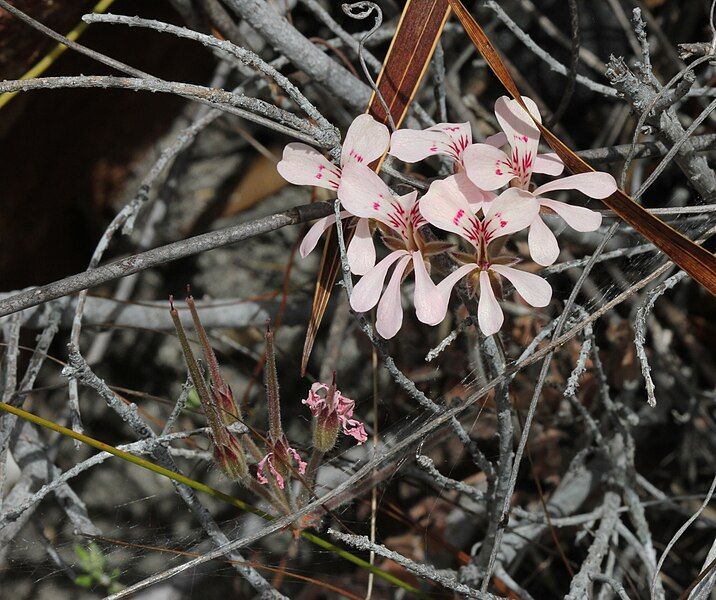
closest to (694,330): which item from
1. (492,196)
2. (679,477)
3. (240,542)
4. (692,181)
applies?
(679,477)

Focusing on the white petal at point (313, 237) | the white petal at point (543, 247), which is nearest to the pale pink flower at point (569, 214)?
the white petal at point (543, 247)

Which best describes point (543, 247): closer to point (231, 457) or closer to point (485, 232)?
point (485, 232)

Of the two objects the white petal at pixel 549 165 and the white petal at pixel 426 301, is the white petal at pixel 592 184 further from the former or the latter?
the white petal at pixel 426 301

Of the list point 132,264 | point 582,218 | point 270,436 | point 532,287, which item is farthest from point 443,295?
point 132,264

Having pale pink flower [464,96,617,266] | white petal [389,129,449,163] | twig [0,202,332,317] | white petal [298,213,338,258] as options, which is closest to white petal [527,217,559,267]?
pale pink flower [464,96,617,266]

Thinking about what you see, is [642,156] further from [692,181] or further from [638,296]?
[638,296]
